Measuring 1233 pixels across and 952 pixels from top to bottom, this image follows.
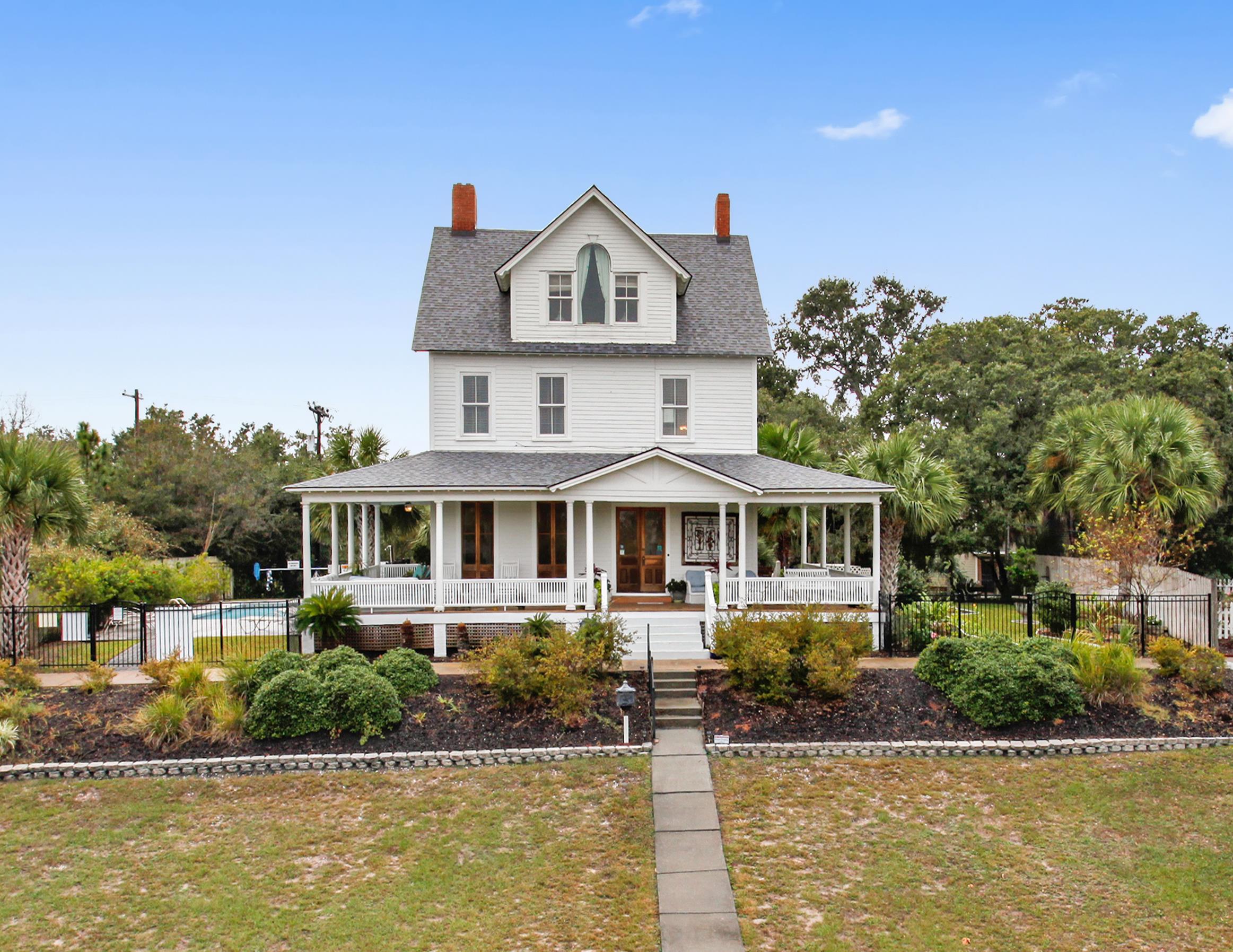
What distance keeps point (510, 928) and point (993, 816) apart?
20.9ft

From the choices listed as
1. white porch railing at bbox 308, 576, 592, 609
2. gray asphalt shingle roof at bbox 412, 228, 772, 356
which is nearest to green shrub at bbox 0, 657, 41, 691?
white porch railing at bbox 308, 576, 592, 609

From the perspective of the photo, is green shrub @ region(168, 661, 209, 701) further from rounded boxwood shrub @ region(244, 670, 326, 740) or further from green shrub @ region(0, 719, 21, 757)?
green shrub @ region(0, 719, 21, 757)

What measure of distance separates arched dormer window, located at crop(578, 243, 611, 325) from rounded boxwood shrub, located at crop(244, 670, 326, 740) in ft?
41.9

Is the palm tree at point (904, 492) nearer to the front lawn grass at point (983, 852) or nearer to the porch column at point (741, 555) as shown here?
the porch column at point (741, 555)

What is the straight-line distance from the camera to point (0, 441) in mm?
17172

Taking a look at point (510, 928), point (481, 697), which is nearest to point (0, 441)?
point (481, 697)

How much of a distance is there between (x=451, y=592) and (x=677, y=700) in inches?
264

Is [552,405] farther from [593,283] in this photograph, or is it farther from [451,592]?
[451,592]

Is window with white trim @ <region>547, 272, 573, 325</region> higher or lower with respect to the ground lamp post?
higher

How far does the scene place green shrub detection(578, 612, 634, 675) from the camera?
15.0 metres

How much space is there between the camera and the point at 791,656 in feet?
46.7

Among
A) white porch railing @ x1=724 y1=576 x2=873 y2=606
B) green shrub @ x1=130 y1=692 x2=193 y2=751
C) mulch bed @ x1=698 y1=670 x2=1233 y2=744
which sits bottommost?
mulch bed @ x1=698 y1=670 x2=1233 y2=744

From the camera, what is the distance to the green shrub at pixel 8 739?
40.4 ft

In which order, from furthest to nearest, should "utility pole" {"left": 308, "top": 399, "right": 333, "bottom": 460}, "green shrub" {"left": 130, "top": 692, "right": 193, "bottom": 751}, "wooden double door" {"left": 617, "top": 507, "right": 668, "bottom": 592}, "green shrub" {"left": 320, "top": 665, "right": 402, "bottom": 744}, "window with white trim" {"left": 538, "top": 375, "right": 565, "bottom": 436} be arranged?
1. "utility pole" {"left": 308, "top": 399, "right": 333, "bottom": 460}
2. "window with white trim" {"left": 538, "top": 375, "right": 565, "bottom": 436}
3. "wooden double door" {"left": 617, "top": 507, "right": 668, "bottom": 592}
4. "green shrub" {"left": 320, "top": 665, "right": 402, "bottom": 744}
5. "green shrub" {"left": 130, "top": 692, "right": 193, "bottom": 751}
